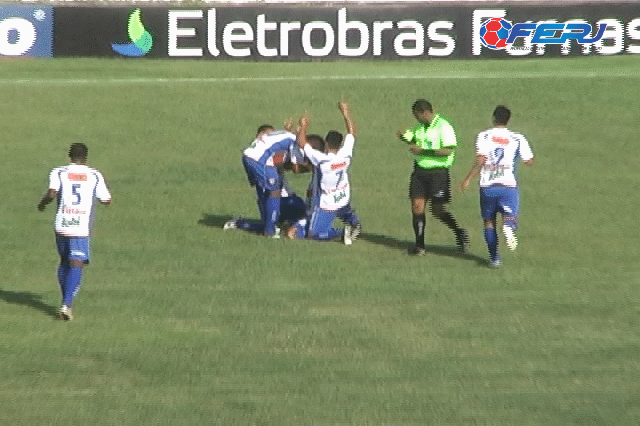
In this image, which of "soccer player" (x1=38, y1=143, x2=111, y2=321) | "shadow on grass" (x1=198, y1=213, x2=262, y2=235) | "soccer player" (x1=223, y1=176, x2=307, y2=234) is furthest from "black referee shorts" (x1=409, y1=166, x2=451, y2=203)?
"soccer player" (x1=38, y1=143, x2=111, y2=321)

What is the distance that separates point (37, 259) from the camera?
19297 millimetres

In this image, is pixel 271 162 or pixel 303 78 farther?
pixel 303 78

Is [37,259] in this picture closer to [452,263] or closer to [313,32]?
[452,263]

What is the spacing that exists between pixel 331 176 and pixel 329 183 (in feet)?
0.35

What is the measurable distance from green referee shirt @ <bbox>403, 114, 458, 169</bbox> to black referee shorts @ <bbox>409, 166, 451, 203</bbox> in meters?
0.10

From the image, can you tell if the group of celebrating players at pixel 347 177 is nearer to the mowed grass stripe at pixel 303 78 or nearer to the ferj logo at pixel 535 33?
the mowed grass stripe at pixel 303 78

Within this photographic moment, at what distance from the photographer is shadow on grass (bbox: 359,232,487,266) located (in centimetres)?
1950

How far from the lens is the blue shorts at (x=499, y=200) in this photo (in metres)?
17.9

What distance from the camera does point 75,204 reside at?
14.8 meters

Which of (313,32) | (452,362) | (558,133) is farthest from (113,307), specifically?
(313,32)

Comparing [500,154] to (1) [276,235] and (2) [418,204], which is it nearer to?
(2) [418,204]

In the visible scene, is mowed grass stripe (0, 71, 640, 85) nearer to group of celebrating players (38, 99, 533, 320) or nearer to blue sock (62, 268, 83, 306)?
group of celebrating players (38, 99, 533, 320)

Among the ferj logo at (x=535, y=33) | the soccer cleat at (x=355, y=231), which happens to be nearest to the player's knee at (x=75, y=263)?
the soccer cleat at (x=355, y=231)

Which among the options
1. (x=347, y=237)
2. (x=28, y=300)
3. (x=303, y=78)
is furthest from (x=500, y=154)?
(x=303, y=78)
